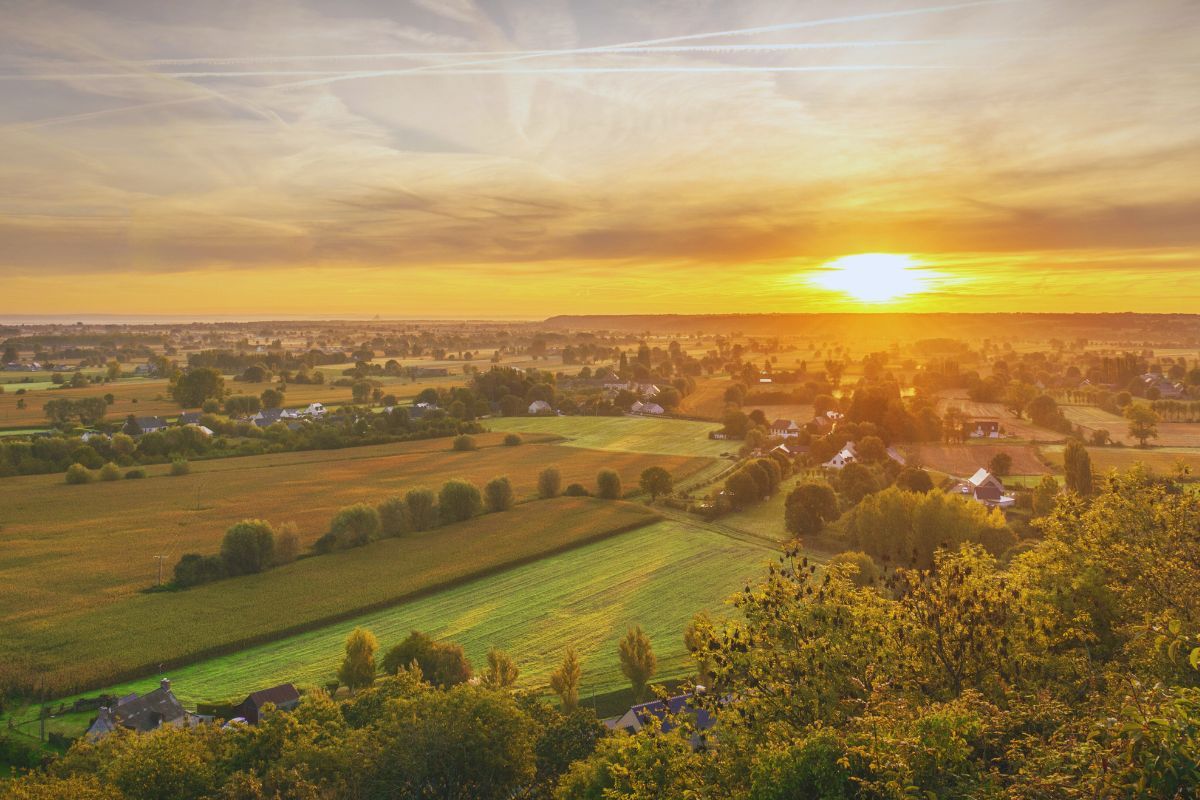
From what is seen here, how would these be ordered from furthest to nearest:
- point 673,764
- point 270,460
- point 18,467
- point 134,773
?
point 270,460, point 18,467, point 134,773, point 673,764

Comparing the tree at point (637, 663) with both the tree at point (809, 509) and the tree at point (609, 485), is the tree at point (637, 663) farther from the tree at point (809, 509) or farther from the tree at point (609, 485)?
the tree at point (609, 485)

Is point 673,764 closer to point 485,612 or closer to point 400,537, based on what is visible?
point 485,612

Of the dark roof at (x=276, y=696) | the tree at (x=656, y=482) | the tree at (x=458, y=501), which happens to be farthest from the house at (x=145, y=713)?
the tree at (x=656, y=482)

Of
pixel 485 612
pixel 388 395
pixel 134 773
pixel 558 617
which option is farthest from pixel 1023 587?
pixel 388 395

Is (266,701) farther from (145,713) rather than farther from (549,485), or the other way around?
(549,485)

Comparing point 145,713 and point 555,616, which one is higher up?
point 145,713

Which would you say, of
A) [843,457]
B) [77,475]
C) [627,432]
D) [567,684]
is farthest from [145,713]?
[627,432]
